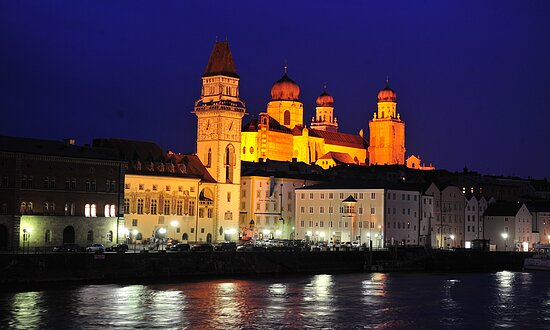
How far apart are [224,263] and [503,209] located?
68.7 m

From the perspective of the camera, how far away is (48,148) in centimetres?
10812

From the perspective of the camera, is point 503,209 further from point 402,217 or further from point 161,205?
point 161,205

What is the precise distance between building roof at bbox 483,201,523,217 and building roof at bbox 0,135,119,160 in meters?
65.2

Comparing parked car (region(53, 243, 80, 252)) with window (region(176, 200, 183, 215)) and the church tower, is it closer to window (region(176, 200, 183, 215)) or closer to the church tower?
window (region(176, 200, 183, 215))

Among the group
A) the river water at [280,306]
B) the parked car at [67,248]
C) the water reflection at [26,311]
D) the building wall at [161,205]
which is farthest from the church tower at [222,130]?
the water reflection at [26,311]

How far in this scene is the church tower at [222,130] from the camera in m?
141

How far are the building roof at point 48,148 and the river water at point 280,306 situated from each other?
76.5ft

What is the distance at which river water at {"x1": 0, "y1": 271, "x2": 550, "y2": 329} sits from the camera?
66562mm

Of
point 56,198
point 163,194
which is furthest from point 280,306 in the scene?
point 163,194

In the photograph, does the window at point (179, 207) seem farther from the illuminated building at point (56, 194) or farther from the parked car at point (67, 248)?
the parked car at point (67, 248)

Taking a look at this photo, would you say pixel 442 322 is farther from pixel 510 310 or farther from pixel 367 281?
pixel 367 281

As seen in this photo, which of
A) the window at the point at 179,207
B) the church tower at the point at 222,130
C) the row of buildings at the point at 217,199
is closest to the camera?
the row of buildings at the point at 217,199

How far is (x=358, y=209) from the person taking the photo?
139 m

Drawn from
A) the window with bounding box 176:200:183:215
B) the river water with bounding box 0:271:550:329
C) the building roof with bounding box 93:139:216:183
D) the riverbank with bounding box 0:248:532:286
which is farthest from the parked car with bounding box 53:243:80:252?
the window with bounding box 176:200:183:215
